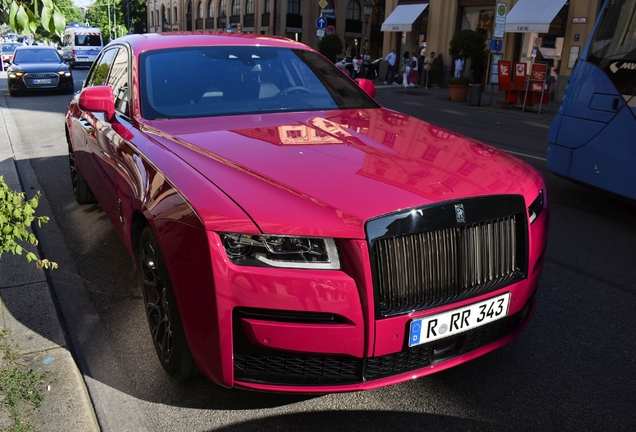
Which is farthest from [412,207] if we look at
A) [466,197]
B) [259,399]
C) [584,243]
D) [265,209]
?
[584,243]

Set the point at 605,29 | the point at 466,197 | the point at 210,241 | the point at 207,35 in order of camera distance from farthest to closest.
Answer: the point at 605,29, the point at 207,35, the point at 466,197, the point at 210,241

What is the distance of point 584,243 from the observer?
17.4ft

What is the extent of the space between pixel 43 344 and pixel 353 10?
57.0 metres

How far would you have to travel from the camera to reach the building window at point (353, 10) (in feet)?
184

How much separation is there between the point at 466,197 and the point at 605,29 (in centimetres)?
464

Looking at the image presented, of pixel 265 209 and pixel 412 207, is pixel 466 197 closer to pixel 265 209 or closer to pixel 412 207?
pixel 412 207

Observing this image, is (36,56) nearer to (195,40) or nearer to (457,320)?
(195,40)

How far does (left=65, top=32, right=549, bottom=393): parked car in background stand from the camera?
7.70 ft

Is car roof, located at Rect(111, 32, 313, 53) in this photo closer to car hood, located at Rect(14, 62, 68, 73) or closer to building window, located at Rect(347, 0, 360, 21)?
car hood, located at Rect(14, 62, 68, 73)

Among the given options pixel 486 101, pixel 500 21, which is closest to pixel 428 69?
pixel 486 101

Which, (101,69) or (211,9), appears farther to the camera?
(211,9)

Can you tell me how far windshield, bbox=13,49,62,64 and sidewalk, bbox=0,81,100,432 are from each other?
18589mm

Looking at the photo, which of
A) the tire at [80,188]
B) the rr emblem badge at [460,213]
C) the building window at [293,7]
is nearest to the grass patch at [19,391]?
the rr emblem badge at [460,213]

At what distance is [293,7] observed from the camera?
53219 mm
